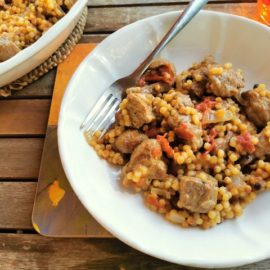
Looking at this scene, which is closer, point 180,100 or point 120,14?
point 180,100

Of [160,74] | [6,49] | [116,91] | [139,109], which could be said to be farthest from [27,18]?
[139,109]

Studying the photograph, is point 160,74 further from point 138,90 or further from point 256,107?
point 256,107

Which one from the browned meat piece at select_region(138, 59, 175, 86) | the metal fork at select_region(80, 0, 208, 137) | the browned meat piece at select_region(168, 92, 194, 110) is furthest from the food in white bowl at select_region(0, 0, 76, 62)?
the browned meat piece at select_region(168, 92, 194, 110)

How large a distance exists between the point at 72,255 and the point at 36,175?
1.53 feet

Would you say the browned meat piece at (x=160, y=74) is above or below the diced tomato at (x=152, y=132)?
above

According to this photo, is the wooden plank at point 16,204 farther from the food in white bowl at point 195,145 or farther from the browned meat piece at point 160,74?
the browned meat piece at point 160,74

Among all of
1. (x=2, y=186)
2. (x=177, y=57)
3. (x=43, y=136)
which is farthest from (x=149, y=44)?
(x=2, y=186)

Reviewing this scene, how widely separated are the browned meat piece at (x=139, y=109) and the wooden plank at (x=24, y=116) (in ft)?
2.03

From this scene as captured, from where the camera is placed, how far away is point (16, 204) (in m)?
1.89

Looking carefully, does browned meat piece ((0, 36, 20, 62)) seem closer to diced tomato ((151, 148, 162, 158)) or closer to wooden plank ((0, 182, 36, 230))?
wooden plank ((0, 182, 36, 230))

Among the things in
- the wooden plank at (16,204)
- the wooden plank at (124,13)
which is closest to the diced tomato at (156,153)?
the wooden plank at (16,204)

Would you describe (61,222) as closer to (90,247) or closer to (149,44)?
(90,247)

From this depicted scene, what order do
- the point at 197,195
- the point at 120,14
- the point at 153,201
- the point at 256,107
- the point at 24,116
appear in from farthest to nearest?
the point at 120,14 < the point at 24,116 < the point at 256,107 < the point at 153,201 < the point at 197,195

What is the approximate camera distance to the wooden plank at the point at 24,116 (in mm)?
2125
